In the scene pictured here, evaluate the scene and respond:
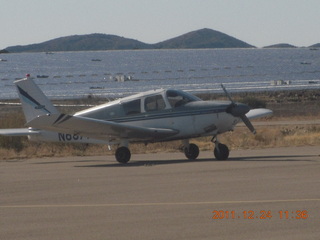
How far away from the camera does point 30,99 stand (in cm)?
2253

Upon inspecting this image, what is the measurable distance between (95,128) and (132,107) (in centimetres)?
146

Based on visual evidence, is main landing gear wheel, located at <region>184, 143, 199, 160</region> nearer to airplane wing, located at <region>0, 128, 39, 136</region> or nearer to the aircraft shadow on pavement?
the aircraft shadow on pavement

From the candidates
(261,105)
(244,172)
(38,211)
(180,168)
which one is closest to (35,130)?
(180,168)

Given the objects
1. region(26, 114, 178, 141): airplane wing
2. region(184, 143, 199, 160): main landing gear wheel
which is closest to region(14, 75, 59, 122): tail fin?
region(26, 114, 178, 141): airplane wing

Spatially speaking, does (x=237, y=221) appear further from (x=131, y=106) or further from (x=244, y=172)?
(x=131, y=106)

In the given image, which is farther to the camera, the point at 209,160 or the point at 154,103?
the point at 154,103

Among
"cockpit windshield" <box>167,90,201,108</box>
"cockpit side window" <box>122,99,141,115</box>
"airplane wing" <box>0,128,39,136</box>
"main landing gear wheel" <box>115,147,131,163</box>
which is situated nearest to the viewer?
"main landing gear wheel" <box>115,147,131,163</box>

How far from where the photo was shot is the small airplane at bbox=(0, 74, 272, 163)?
2164 cm

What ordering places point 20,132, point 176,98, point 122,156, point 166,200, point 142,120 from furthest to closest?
point 20,132 → point 142,120 → point 176,98 → point 122,156 → point 166,200
